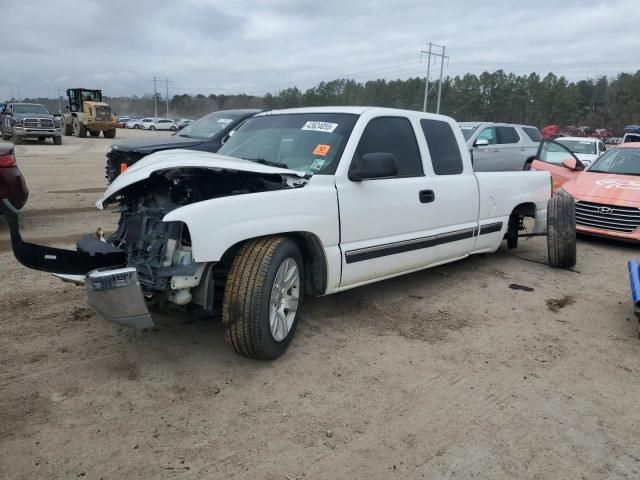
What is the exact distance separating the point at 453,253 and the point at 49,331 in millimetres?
3676

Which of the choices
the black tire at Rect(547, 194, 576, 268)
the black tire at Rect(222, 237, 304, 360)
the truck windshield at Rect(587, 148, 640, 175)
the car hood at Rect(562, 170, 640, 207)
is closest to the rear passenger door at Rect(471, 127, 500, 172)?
the truck windshield at Rect(587, 148, 640, 175)

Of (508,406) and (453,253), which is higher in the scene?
(453,253)

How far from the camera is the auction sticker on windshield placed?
171 inches

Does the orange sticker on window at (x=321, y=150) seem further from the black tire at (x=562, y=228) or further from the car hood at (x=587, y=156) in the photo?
the car hood at (x=587, y=156)

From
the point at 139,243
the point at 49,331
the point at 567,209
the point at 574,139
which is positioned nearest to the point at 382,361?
the point at 139,243

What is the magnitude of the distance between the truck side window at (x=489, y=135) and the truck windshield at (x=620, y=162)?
4.59 m

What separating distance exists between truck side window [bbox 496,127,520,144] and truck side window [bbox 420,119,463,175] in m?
9.24

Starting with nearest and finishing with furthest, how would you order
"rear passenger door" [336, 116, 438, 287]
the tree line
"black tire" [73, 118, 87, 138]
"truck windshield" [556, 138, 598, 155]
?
"rear passenger door" [336, 116, 438, 287]
"truck windshield" [556, 138, 598, 155]
"black tire" [73, 118, 87, 138]
the tree line

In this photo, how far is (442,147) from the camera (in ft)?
16.9

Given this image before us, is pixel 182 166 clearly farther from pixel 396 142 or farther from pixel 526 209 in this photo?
pixel 526 209

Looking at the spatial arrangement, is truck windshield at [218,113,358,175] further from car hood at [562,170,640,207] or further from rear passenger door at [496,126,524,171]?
rear passenger door at [496,126,524,171]

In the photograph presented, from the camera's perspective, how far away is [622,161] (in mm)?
8609

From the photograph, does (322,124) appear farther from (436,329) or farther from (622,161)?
(622,161)

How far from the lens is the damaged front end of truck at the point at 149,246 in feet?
10.1
